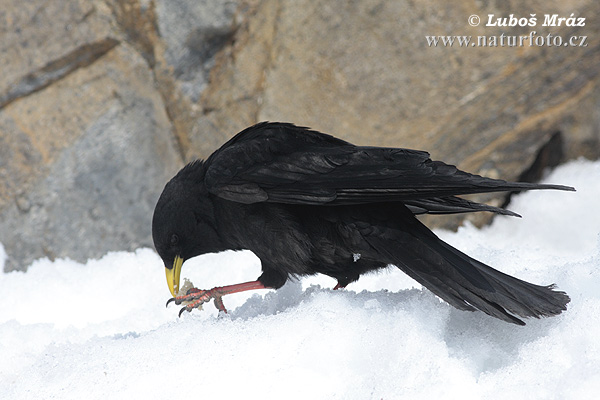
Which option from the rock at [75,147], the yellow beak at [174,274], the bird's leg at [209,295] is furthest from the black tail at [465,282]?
the rock at [75,147]

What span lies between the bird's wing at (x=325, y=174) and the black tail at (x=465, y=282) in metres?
0.18

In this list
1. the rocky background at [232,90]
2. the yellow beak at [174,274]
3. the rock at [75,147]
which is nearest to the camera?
the yellow beak at [174,274]

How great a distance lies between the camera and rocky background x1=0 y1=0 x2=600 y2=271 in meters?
4.87

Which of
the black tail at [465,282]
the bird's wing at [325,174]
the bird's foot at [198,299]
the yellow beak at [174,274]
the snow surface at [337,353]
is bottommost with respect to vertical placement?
the bird's foot at [198,299]

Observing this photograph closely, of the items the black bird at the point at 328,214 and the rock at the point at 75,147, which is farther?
the rock at the point at 75,147

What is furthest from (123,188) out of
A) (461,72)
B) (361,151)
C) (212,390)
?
(212,390)

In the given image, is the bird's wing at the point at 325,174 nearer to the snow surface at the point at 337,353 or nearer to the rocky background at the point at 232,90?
the snow surface at the point at 337,353

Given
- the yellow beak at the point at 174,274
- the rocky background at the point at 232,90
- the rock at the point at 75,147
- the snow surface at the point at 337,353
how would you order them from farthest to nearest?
the rock at the point at 75,147 < the rocky background at the point at 232,90 < the yellow beak at the point at 174,274 < the snow surface at the point at 337,353

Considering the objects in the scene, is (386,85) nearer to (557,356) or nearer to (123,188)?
(123,188)

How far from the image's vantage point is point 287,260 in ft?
8.55

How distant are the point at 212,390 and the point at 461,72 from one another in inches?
142

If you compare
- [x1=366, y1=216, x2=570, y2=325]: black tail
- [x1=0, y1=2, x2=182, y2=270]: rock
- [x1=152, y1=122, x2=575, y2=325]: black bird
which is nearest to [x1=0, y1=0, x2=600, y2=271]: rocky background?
[x1=0, y1=2, x2=182, y2=270]: rock

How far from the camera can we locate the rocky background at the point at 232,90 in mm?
4871

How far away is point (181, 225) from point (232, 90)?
246cm
